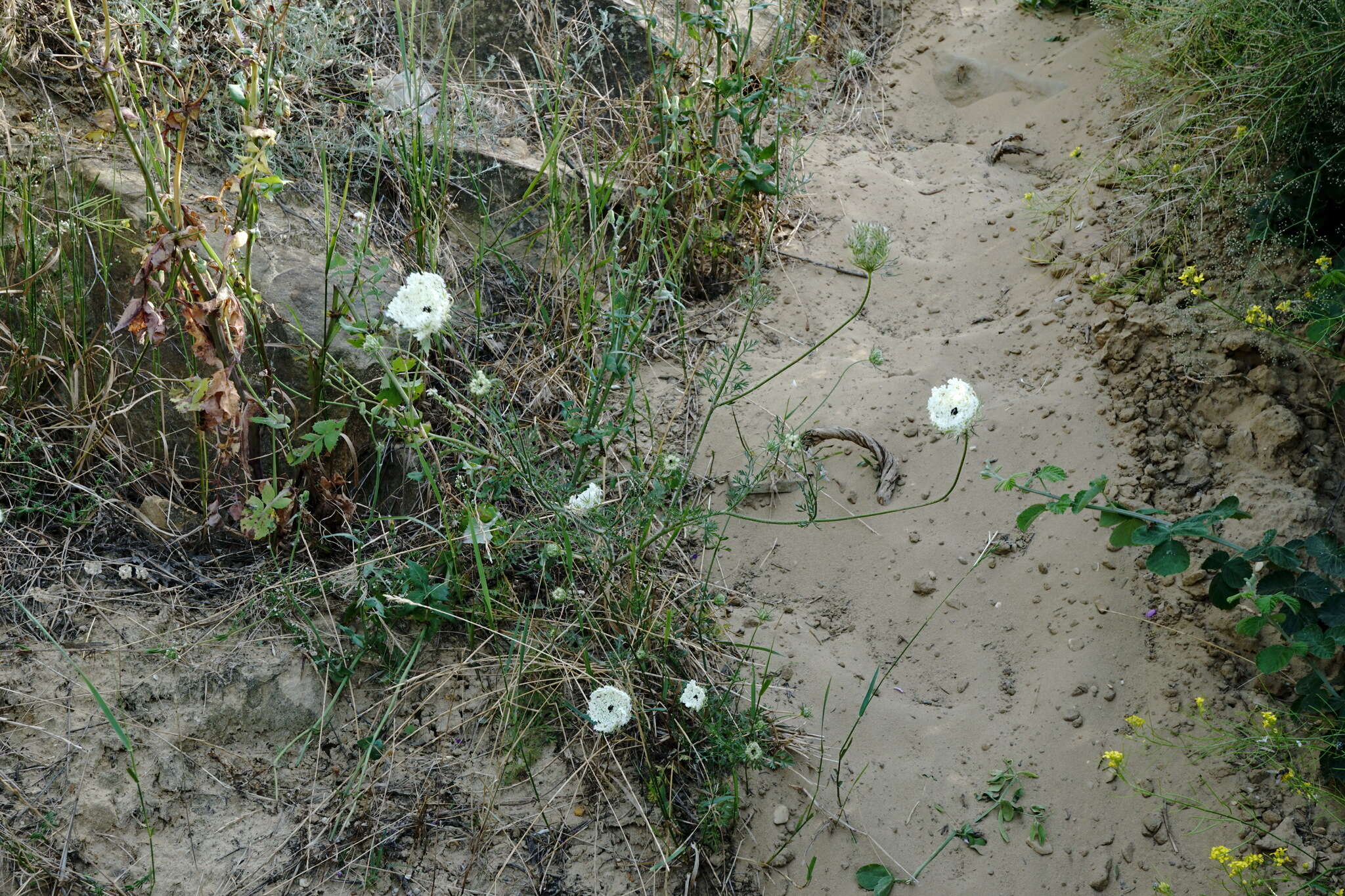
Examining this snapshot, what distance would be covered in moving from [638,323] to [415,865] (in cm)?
130

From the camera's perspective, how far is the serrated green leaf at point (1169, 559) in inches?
79.1

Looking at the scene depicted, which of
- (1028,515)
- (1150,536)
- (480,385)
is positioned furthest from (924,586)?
(480,385)

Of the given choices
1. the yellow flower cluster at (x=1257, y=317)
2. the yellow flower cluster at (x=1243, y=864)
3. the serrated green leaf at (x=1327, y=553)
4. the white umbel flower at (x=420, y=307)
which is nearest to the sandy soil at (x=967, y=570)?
the yellow flower cluster at (x=1243, y=864)

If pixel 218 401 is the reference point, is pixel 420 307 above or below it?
above

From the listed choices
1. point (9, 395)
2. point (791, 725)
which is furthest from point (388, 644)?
point (9, 395)

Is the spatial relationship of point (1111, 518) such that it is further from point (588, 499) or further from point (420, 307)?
point (420, 307)

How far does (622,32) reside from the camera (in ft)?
11.8

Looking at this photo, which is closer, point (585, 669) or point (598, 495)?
point (598, 495)

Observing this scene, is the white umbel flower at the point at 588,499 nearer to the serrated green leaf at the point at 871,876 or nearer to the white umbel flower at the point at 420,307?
the white umbel flower at the point at 420,307

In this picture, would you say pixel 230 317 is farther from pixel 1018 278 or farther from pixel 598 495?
pixel 1018 278

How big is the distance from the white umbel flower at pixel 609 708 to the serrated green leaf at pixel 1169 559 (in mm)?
1137

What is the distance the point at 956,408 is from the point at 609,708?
96 centimetres

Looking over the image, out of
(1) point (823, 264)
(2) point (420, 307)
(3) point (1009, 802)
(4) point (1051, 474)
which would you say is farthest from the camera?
(1) point (823, 264)

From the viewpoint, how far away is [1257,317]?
2.49 m
